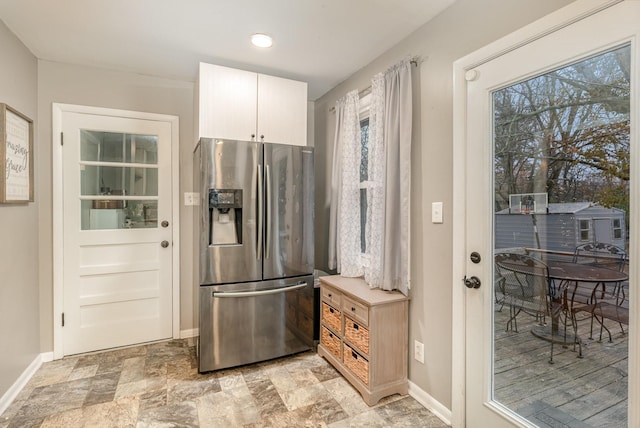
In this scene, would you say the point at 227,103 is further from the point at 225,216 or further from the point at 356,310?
the point at 356,310

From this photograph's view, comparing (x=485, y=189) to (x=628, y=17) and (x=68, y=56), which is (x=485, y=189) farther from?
(x=68, y=56)

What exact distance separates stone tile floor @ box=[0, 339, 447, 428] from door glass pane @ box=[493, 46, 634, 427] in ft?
2.45

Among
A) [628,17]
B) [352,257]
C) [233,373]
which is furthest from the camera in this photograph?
[352,257]

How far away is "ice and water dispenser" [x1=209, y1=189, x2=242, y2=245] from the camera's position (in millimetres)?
2400

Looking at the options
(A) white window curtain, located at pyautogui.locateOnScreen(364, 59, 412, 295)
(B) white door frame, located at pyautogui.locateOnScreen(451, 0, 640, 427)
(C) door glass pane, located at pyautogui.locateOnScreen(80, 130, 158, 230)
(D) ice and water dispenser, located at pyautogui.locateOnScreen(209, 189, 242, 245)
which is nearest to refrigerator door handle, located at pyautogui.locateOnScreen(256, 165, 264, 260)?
(D) ice and water dispenser, located at pyautogui.locateOnScreen(209, 189, 242, 245)

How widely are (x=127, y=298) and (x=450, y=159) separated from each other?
2957mm

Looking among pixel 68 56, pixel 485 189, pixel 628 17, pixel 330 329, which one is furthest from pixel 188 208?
pixel 628 17

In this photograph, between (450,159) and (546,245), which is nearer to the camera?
(546,245)

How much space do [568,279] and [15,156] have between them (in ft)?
11.1

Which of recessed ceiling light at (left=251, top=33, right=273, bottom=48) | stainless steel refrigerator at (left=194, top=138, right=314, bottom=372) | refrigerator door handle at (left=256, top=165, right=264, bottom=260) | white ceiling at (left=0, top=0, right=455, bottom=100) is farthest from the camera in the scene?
refrigerator door handle at (left=256, top=165, right=264, bottom=260)

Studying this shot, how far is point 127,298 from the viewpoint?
2871mm

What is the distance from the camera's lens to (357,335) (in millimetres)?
2164

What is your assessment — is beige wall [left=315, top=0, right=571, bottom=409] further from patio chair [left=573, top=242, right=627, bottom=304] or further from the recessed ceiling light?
the recessed ceiling light

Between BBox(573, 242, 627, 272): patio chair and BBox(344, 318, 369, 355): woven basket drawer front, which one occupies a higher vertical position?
BBox(573, 242, 627, 272): patio chair
